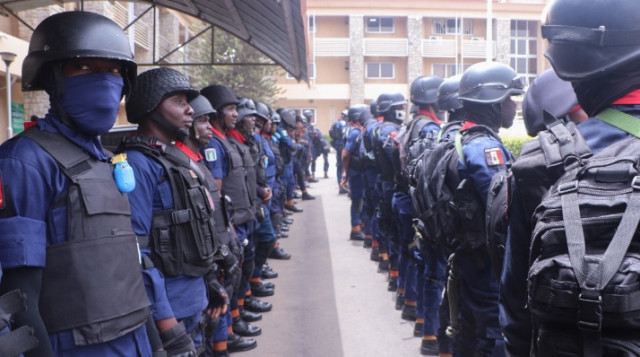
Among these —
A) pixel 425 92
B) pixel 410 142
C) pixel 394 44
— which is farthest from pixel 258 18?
pixel 394 44

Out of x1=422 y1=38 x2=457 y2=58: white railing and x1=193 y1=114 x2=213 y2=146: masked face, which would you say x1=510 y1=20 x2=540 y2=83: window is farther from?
x1=193 y1=114 x2=213 y2=146: masked face

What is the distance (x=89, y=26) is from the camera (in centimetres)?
250

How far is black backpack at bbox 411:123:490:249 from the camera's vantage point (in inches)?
152

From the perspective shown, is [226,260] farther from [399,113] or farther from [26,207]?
[399,113]

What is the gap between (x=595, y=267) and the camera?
1.48 metres

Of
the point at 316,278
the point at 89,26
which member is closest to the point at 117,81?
the point at 89,26

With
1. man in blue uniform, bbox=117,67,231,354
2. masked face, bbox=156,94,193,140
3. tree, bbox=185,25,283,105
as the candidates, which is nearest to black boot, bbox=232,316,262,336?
man in blue uniform, bbox=117,67,231,354

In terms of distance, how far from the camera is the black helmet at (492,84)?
4227 mm

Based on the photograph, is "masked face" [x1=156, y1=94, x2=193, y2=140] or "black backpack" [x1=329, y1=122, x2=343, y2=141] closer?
"masked face" [x1=156, y1=94, x2=193, y2=140]

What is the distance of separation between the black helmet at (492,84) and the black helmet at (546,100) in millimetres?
1418

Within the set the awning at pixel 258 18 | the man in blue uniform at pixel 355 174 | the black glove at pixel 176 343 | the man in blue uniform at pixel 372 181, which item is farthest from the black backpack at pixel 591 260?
the man in blue uniform at pixel 355 174

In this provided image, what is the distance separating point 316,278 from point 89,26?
6294 millimetres

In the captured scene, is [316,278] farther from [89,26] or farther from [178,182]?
[89,26]

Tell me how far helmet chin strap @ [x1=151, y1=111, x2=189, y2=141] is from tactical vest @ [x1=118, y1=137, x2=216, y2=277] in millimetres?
229
